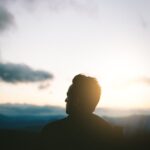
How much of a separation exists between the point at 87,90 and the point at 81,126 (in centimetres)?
56

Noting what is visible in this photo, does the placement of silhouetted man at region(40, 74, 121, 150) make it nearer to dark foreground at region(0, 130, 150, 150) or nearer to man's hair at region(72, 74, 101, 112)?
man's hair at region(72, 74, 101, 112)

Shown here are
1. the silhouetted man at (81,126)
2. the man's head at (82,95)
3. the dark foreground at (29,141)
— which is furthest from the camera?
the dark foreground at (29,141)

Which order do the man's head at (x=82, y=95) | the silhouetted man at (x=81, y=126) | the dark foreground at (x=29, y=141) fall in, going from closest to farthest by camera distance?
the silhouetted man at (x=81, y=126) < the man's head at (x=82, y=95) < the dark foreground at (x=29, y=141)

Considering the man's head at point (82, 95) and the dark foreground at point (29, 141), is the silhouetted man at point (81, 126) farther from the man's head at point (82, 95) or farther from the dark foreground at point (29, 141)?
the dark foreground at point (29, 141)

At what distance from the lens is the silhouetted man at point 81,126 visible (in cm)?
463

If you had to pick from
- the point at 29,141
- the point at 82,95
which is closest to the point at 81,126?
the point at 82,95

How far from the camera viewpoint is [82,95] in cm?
501

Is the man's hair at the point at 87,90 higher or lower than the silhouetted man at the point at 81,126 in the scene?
higher

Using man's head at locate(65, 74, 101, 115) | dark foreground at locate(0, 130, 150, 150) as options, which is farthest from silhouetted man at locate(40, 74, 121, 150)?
dark foreground at locate(0, 130, 150, 150)

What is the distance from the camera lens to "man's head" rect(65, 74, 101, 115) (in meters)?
5.01

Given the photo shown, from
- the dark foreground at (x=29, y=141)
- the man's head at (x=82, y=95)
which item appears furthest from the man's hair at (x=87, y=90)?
the dark foreground at (x=29, y=141)

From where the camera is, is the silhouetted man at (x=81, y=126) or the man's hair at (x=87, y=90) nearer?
the silhouetted man at (x=81, y=126)

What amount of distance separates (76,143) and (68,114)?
1.46 feet

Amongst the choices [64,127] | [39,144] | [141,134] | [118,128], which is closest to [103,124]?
[118,128]
